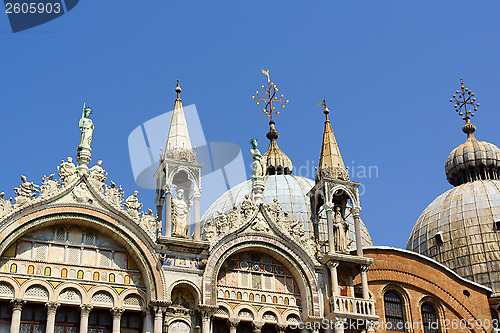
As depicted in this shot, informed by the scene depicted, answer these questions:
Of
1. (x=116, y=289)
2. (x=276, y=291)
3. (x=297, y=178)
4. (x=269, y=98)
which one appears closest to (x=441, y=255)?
(x=297, y=178)

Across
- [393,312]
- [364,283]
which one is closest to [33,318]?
[364,283]

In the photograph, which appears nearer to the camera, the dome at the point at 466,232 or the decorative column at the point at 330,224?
the decorative column at the point at 330,224

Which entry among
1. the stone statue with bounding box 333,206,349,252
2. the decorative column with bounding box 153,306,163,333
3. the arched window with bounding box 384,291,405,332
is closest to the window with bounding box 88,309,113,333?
the decorative column with bounding box 153,306,163,333

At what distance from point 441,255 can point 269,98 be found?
19.8 meters

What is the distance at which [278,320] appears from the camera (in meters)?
27.5

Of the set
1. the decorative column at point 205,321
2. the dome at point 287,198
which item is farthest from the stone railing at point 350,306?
the dome at point 287,198

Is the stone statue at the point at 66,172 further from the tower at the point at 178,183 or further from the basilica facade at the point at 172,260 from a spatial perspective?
the tower at the point at 178,183

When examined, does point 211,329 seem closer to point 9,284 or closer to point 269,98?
point 9,284

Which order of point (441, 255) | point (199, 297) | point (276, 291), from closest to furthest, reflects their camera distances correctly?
point (199, 297)
point (276, 291)
point (441, 255)

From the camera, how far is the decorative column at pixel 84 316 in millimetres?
24844

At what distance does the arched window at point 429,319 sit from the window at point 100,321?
13.2m

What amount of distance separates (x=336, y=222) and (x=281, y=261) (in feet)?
9.56

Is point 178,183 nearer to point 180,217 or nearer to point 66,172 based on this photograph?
point 180,217

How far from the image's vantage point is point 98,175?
1059 inches
